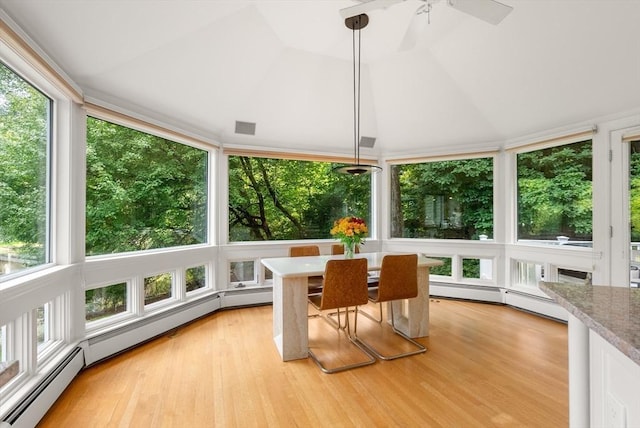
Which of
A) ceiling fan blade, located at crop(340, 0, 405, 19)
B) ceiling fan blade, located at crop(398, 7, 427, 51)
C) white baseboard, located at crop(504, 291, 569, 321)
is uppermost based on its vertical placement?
ceiling fan blade, located at crop(398, 7, 427, 51)

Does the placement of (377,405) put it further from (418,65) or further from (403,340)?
(418,65)

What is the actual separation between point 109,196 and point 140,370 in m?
1.60

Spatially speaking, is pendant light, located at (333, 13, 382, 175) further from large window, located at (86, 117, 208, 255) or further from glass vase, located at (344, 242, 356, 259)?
large window, located at (86, 117, 208, 255)

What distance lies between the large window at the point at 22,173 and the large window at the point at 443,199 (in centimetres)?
430

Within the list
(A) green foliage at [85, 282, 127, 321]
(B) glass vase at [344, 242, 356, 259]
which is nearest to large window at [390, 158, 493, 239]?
(B) glass vase at [344, 242, 356, 259]

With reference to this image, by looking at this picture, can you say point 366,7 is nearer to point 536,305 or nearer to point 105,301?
point 105,301

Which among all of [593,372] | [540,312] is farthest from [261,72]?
[540,312]

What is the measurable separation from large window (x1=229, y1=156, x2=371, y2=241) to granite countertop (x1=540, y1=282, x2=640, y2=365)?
3.68 m

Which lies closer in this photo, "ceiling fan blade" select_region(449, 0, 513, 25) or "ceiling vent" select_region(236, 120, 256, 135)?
"ceiling fan blade" select_region(449, 0, 513, 25)

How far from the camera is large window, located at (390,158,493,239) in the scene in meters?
4.55

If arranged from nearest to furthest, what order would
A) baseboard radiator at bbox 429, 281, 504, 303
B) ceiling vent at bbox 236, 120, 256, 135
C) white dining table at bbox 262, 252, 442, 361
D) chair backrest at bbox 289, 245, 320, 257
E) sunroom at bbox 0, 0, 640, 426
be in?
sunroom at bbox 0, 0, 640, 426 < white dining table at bbox 262, 252, 442, 361 < chair backrest at bbox 289, 245, 320, 257 < ceiling vent at bbox 236, 120, 256, 135 < baseboard radiator at bbox 429, 281, 504, 303

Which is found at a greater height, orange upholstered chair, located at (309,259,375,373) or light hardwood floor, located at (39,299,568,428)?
orange upholstered chair, located at (309,259,375,373)

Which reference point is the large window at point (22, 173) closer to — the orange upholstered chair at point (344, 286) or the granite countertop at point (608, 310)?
the orange upholstered chair at point (344, 286)

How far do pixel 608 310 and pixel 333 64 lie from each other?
11.3 feet
